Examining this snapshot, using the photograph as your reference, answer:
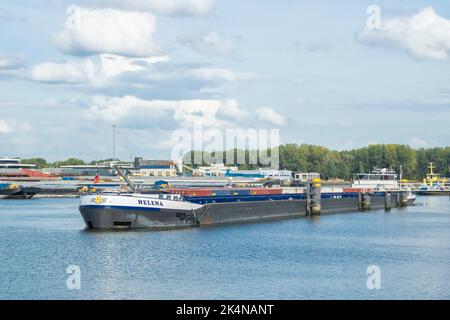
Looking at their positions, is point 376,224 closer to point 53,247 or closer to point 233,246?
point 233,246

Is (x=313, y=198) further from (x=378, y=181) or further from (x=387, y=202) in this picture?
(x=378, y=181)

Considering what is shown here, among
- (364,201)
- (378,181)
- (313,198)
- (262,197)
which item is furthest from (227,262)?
(378,181)

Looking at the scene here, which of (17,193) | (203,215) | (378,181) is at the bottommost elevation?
(203,215)

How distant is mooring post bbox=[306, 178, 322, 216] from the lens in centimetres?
8569

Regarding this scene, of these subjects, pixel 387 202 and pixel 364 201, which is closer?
pixel 364 201

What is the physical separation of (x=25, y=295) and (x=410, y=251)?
26458 mm

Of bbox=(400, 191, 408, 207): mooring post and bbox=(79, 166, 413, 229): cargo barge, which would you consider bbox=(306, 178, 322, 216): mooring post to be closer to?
bbox=(79, 166, 413, 229): cargo barge

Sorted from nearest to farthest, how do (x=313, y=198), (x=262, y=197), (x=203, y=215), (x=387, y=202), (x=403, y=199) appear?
1. (x=203, y=215)
2. (x=262, y=197)
3. (x=313, y=198)
4. (x=387, y=202)
5. (x=403, y=199)

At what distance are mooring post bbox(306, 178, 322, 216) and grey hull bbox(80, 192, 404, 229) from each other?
2.18ft

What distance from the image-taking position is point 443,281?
127ft

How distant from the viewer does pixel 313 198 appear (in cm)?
8669

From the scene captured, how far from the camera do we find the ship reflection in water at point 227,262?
3600cm

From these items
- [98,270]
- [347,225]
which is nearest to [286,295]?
[98,270]

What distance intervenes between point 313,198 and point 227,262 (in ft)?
142
